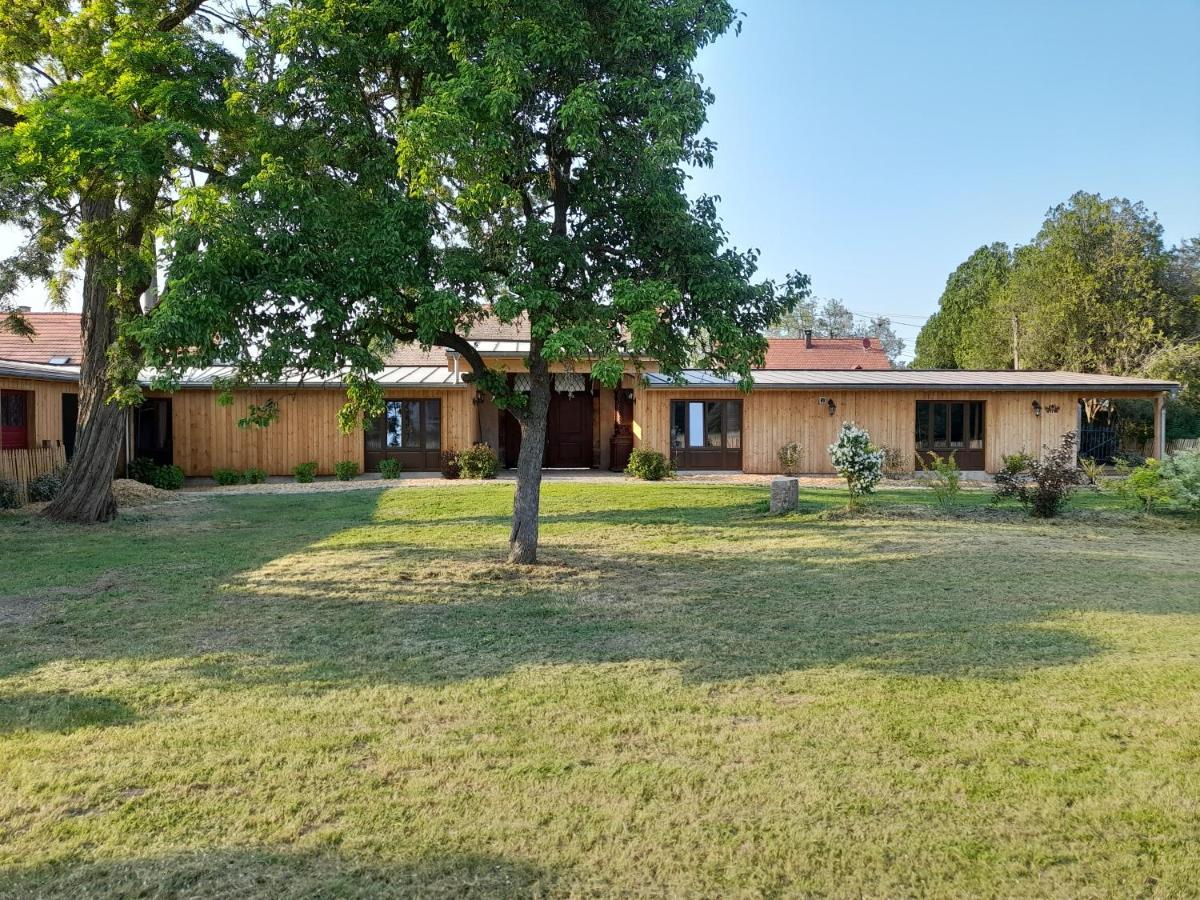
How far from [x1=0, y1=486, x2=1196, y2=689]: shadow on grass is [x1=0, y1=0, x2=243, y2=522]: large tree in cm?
296

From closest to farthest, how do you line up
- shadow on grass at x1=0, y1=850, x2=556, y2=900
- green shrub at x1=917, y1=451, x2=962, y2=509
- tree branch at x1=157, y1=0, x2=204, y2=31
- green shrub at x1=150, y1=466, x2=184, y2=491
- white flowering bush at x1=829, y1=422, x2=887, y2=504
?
shadow on grass at x1=0, y1=850, x2=556, y2=900, tree branch at x1=157, y1=0, x2=204, y2=31, white flowering bush at x1=829, y1=422, x2=887, y2=504, green shrub at x1=917, y1=451, x2=962, y2=509, green shrub at x1=150, y1=466, x2=184, y2=491

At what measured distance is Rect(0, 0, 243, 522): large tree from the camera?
8.16 meters

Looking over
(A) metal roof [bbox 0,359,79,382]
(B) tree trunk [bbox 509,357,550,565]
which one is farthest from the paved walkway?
(B) tree trunk [bbox 509,357,550,565]

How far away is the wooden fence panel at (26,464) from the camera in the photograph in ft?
46.5

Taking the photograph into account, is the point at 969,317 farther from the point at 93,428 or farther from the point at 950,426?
the point at 93,428

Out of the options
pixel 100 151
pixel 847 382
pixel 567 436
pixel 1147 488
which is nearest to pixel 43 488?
pixel 100 151

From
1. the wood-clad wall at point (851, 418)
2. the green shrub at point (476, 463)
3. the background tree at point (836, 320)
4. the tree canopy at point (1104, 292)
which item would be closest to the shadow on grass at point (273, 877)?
the green shrub at point (476, 463)

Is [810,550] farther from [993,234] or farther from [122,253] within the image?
[993,234]

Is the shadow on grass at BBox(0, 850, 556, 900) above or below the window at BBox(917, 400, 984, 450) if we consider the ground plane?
below

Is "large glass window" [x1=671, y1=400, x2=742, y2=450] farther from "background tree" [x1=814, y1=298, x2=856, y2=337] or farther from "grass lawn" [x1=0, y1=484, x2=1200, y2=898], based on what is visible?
"background tree" [x1=814, y1=298, x2=856, y2=337]

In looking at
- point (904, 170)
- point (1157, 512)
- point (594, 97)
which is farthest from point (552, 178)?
point (904, 170)

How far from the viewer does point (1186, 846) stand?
2.82m

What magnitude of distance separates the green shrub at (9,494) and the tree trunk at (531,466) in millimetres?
10578

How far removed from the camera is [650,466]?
18828 mm
